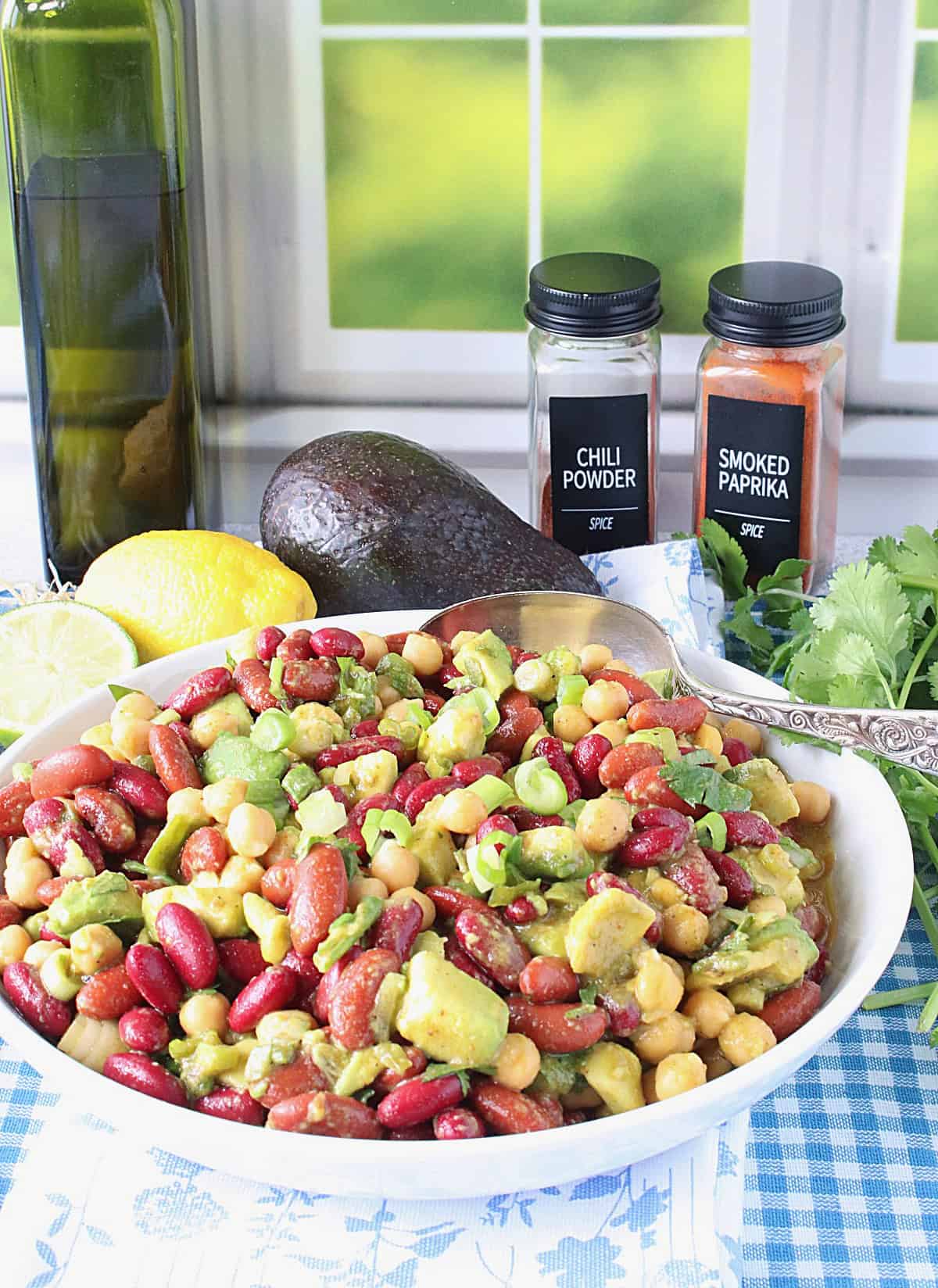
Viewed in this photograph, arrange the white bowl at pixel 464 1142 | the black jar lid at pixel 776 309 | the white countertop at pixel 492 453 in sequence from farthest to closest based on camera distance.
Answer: the white countertop at pixel 492 453, the black jar lid at pixel 776 309, the white bowl at pixel 464 1142

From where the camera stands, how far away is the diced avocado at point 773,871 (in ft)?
3.71

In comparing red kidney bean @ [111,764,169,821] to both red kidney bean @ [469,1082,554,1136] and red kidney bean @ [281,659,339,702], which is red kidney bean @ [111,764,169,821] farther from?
red kidney bean @ [469,1082,554,1136]

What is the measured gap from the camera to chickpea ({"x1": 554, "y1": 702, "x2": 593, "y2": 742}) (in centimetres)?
125

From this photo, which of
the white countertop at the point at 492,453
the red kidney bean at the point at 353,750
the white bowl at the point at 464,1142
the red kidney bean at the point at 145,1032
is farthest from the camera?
the white countertop at the point at 492,453

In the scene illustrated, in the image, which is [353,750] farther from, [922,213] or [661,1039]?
[922,213]

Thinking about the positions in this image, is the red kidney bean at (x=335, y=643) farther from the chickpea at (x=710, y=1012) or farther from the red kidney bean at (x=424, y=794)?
the chickpea at (x=710, y=1012)

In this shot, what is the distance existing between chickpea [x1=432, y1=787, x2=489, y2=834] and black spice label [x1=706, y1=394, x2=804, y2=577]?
32.1 inches

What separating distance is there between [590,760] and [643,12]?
3.53ft

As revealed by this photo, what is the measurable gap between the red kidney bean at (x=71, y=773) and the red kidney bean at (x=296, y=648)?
0.59 ft

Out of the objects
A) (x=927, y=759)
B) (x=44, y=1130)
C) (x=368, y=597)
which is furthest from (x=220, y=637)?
(x=927, y=759)

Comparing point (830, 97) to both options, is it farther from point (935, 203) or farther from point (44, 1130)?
point (44, 1130)

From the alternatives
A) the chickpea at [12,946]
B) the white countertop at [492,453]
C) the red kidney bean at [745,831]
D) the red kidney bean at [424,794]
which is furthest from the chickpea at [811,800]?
the white countertop at [492,453]

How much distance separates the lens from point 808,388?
1.73 metres

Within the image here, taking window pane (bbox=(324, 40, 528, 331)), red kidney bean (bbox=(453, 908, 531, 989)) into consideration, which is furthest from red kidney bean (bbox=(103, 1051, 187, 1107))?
window pane (bbox=(324, 40, 528, 331))
